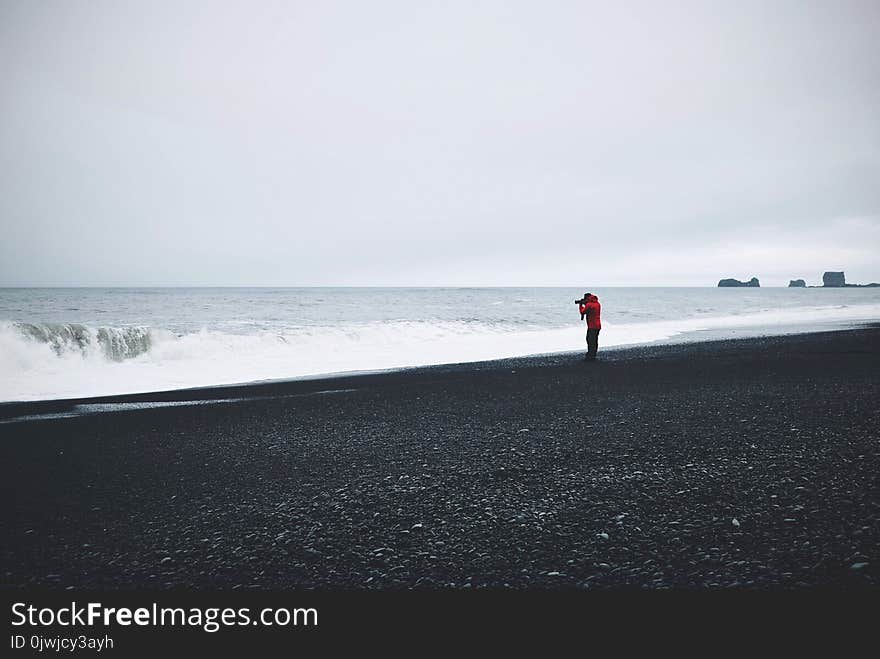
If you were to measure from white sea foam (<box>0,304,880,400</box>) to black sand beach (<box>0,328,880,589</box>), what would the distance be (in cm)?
742

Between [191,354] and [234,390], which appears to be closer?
[234,390]

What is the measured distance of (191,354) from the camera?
2270 centimetres

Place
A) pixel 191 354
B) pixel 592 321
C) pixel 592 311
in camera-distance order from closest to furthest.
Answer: pixel 592 311
pixel 592 321
pixel 191 354

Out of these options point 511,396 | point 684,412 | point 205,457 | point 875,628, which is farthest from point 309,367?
point 875,628

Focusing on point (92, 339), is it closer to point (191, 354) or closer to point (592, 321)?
point (191, 354)

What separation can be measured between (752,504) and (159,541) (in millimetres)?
4796

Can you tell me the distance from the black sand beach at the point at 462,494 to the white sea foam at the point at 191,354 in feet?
24.3

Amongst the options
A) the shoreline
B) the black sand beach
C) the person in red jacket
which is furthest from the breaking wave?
the person in red jacket

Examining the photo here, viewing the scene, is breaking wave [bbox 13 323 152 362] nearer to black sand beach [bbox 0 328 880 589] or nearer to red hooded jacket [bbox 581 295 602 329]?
black sand beach [bbox 0 328 880 589]

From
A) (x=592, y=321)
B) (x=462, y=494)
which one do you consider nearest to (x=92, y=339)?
(x=592, y=321)

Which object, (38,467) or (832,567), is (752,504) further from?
(38,467)

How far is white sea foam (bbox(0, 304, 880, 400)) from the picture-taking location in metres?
15.9

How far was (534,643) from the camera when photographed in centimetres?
255

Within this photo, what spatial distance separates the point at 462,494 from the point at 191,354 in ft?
70.7
